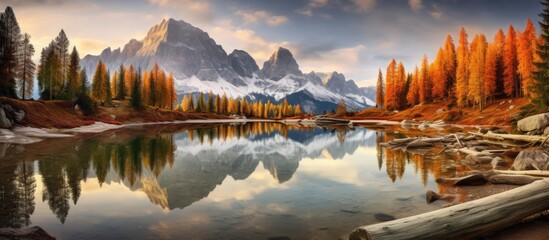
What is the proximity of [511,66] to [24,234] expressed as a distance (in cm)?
9284

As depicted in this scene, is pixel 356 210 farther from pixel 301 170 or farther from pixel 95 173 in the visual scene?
pixel 95 173

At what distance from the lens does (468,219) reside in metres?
7.14

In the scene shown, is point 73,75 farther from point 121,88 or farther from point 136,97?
point 121,88

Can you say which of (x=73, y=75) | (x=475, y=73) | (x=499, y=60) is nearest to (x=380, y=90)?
(x=499, y=60)

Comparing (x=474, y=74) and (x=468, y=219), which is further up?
(x=474, y=74)

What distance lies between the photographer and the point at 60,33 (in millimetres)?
80938

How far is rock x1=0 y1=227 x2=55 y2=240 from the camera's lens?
663 cm

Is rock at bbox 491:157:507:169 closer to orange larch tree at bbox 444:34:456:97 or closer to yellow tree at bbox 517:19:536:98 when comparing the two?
yellow tree at bbox 517:19:536:98

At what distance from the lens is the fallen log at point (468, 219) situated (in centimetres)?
630

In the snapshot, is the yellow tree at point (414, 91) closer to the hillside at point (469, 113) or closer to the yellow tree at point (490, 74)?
the hillside at point (469, 113)

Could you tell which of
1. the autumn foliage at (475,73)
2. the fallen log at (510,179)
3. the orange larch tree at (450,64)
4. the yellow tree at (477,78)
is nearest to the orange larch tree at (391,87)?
the autumn foliage at (475,73)

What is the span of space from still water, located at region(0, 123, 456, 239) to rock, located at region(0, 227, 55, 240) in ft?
2.93

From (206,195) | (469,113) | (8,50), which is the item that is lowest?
(206,195)

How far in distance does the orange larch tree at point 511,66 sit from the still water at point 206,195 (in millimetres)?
69547
